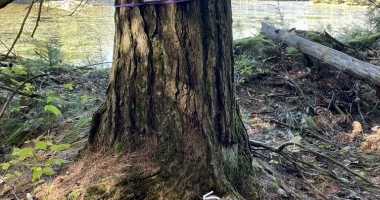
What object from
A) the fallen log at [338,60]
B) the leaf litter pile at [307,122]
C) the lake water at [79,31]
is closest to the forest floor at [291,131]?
the leaf litter pile at [307,122]

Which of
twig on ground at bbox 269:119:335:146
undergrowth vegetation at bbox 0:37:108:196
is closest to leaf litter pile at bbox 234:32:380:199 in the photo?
twig on ground at bbox 269:119:335:146

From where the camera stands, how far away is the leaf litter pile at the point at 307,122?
2600mm

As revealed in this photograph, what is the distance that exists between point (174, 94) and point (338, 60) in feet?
12.5

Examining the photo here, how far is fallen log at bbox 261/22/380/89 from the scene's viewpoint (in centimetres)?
450

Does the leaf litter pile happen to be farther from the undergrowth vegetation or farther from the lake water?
the lake water

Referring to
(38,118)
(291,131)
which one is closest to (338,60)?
(291,131)

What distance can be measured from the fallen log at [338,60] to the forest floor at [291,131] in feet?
0.55

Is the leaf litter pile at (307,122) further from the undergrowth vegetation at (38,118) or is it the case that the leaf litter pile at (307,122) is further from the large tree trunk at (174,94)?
the undergrowth vegetation at (38,118)

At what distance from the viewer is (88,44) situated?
25.2 ft

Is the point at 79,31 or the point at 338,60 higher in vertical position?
the point at 79,31

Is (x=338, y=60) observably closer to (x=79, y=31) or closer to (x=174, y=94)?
(x=174, y=94)

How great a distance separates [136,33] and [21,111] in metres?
1.94

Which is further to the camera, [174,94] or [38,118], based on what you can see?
[38,118]

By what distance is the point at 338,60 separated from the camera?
4.95 meters
